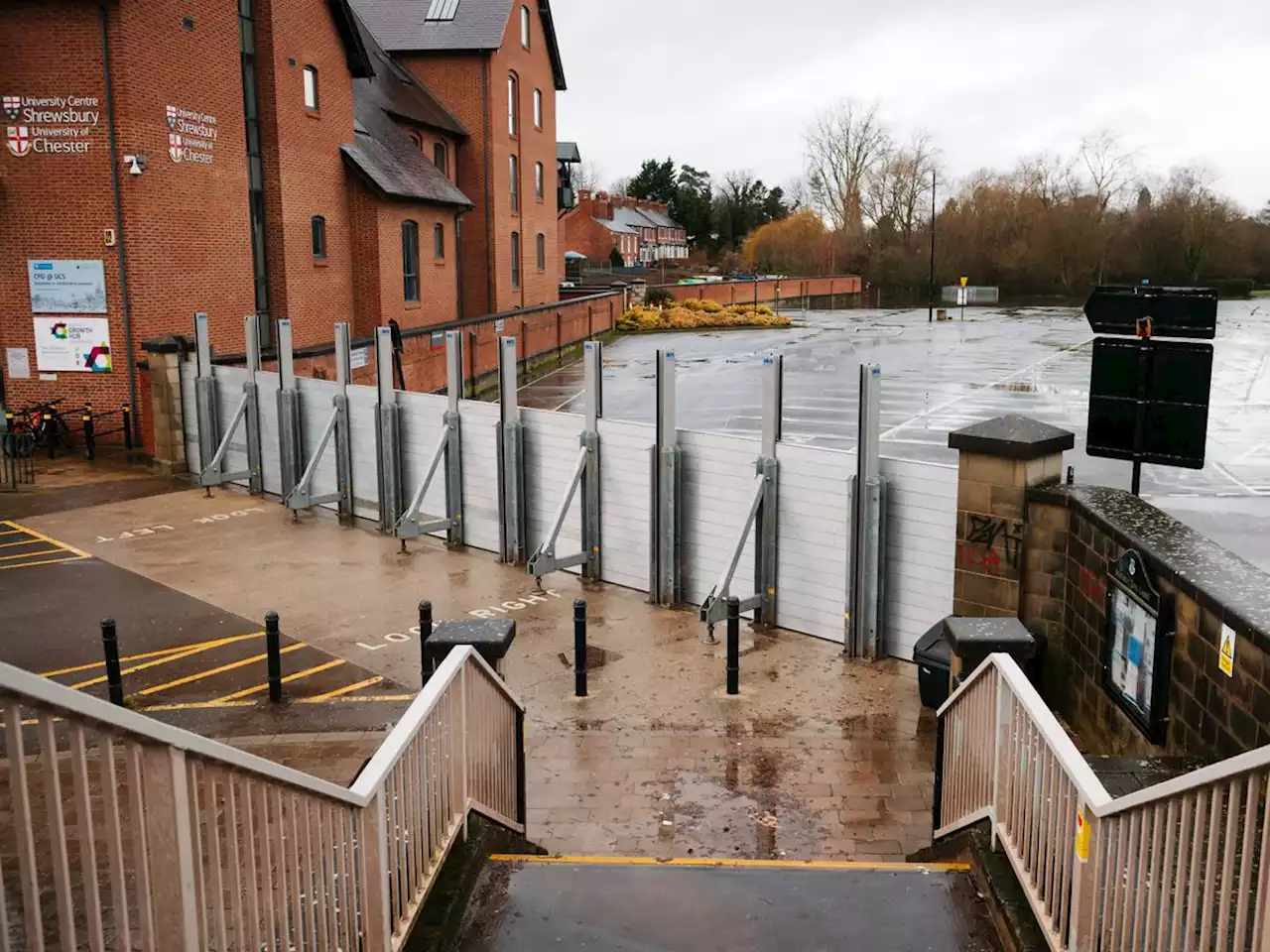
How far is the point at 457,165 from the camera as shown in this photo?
137ft

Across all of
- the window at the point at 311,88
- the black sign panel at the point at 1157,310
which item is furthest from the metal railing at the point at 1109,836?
the window at the point at 311,88

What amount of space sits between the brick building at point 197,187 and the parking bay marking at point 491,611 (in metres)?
13.0

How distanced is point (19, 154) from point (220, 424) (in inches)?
277

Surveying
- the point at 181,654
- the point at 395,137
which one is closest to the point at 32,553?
the point at 181,654

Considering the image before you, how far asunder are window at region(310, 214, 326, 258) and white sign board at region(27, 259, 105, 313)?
7.60 metres

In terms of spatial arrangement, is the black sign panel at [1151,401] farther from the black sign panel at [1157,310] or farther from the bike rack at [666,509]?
the bike rack at [666,509]

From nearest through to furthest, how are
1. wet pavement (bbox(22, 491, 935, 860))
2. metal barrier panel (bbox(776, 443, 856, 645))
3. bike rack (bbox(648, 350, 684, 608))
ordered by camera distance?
wet pavement (bbox(22, 491, 935, 860)) → metal barrier panel (bbox(776, 443, 856, 645)) → bike rack (bbox(648, 350, 684, 608))

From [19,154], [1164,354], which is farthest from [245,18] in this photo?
[1164,354]

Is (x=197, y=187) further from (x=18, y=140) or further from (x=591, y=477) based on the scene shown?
(x=591, y=477)

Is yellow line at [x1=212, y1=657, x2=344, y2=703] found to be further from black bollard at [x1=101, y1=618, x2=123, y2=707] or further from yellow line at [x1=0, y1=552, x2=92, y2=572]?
yellow line at [x1=0, y1=552, x2=92, y2=572]

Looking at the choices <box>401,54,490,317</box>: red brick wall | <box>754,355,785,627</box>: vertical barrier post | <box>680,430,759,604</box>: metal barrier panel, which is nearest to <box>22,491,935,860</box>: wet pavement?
<box>754,355,785,627</box>: vertical barrier post

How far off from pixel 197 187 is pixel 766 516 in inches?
653

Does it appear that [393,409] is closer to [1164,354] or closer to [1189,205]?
[1164,354]

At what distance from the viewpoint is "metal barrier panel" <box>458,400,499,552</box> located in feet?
52.0
